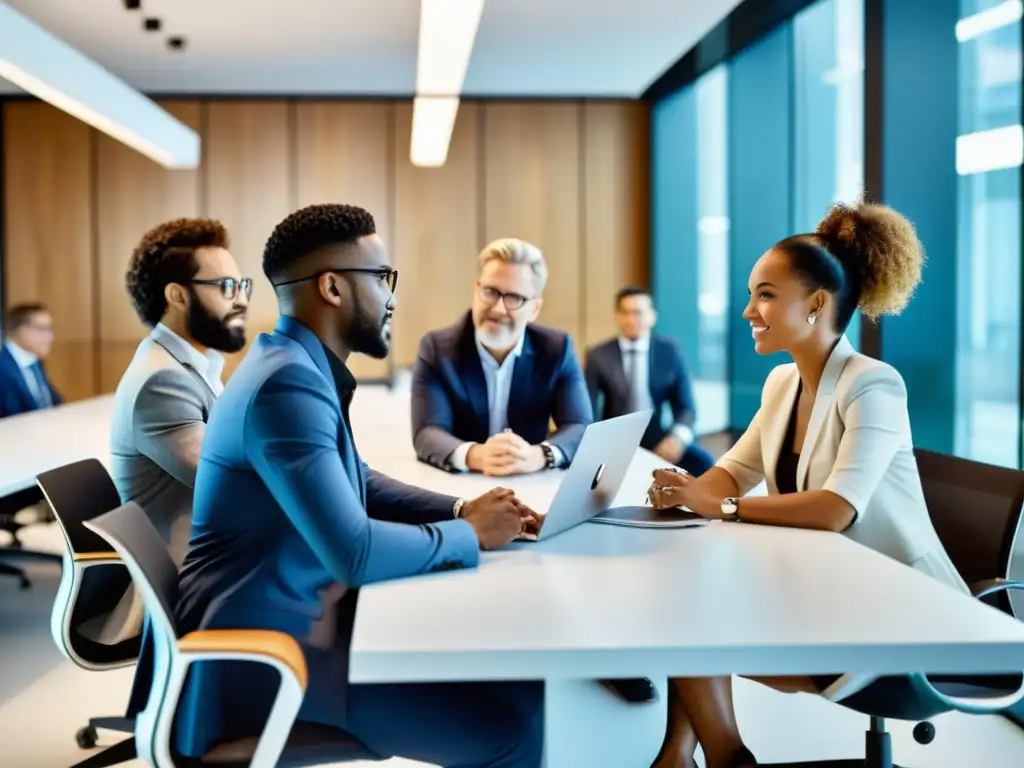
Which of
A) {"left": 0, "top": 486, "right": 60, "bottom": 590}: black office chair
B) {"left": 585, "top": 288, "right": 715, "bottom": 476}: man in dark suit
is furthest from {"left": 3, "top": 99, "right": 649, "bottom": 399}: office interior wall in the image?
{"left": 0, "top": 486, "right": 60, "bottom": 590}: black office chair

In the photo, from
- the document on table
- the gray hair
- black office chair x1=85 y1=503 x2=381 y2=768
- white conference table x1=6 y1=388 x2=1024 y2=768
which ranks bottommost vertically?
black office chair x1=85 y1=503 x2=381 y2=768

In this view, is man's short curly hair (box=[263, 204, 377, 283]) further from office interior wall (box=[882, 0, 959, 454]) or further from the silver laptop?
office interior wall (box=[882, 0, 959, 454])

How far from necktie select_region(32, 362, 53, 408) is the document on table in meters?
5.01

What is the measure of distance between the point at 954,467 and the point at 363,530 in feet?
5.06

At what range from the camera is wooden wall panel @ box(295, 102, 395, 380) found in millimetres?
9562

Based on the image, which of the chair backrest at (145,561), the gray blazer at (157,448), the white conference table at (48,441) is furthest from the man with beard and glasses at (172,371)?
the chair backrest at (145,561)

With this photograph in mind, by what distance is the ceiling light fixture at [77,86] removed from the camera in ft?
13.5

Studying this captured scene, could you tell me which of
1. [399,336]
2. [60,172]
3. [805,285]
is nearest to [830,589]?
[805,285]

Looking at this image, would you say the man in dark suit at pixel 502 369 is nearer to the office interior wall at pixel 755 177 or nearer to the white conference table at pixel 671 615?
Answer: the white conference table at pixel 671 615

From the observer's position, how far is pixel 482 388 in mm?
3787

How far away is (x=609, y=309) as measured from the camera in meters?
9.89

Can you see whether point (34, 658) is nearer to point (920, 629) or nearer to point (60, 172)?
point (920, 629)

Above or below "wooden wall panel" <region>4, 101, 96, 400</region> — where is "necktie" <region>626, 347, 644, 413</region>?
below

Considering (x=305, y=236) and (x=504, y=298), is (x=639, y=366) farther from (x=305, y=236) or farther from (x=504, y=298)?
(x=305, y=236)
